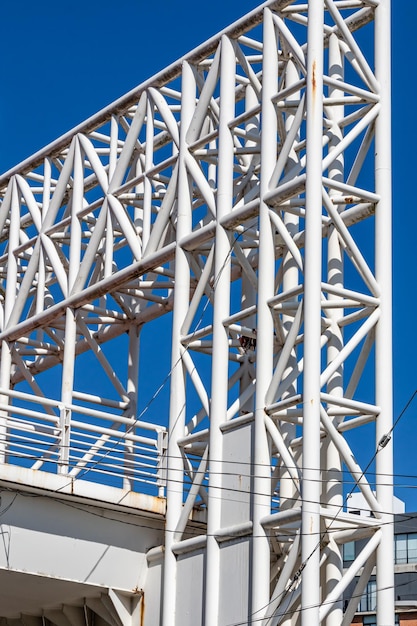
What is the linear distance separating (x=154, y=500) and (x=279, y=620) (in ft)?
16.9

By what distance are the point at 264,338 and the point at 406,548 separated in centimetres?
6412

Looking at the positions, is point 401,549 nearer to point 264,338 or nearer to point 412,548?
point 412,548

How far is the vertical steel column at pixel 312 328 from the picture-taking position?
2619 cm

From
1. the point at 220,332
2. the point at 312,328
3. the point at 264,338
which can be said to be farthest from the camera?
the point at 220,332

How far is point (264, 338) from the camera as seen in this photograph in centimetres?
2864

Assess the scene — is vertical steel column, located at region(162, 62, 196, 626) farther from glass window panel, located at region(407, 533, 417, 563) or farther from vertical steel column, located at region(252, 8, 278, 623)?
glass window panel, located at region(407, 533, 417, 563)

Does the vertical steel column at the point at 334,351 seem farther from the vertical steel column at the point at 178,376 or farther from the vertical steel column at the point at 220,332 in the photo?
the vertical steel column at the point at 178,376

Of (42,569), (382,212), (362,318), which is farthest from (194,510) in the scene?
(382,212)

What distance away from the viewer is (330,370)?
1085 inches

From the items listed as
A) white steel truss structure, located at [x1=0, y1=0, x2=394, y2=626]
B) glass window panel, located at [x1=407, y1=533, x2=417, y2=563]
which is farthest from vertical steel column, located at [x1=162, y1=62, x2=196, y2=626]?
glass window panel, located at [x1=407, y1=533, x2=417, y2=563]

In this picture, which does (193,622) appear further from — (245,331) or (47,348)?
(47,348)

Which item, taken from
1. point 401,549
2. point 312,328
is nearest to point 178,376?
point 312,328

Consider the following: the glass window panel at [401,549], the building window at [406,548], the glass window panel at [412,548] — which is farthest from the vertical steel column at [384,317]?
the glass window panel at [401,549]

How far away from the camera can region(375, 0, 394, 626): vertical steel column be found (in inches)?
1063
